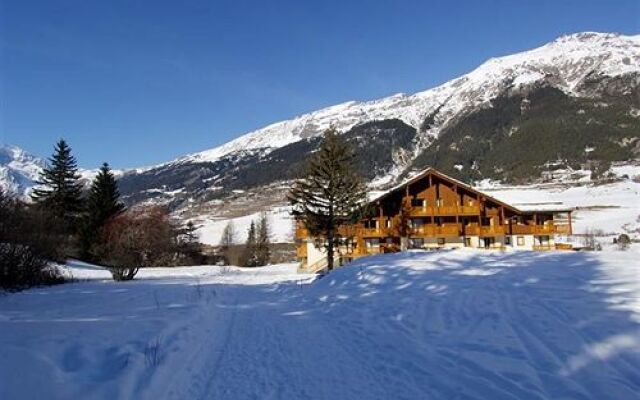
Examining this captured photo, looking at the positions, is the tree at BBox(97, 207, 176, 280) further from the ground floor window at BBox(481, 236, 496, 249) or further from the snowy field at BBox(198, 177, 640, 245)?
the ground floor window at BBox(481, 236, 496, 249)

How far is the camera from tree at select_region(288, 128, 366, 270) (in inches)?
1352

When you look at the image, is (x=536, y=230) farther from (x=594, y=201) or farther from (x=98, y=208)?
(x=594, y=201)

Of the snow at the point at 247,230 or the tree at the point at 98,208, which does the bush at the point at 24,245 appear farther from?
the snow at the point at 247,230

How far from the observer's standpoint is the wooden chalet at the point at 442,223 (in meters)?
47.2

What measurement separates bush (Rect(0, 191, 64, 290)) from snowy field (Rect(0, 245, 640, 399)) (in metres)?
5.23

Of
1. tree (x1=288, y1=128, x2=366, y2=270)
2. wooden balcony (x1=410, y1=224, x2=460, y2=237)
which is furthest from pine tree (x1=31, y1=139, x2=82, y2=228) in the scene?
wooden balcony (x1=410, y1=224, x2=460, y2=237)


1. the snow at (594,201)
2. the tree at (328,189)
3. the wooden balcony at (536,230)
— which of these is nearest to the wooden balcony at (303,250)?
the tree at (328,189)

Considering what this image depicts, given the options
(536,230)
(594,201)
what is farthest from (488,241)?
(594,201)

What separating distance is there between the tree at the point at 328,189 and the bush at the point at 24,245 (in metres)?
16.8

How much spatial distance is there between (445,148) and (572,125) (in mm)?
47463

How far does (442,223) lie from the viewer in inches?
1945

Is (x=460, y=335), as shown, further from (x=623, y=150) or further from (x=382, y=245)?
(x=623, y=150)

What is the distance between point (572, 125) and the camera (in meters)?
175

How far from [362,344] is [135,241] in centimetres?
2554
